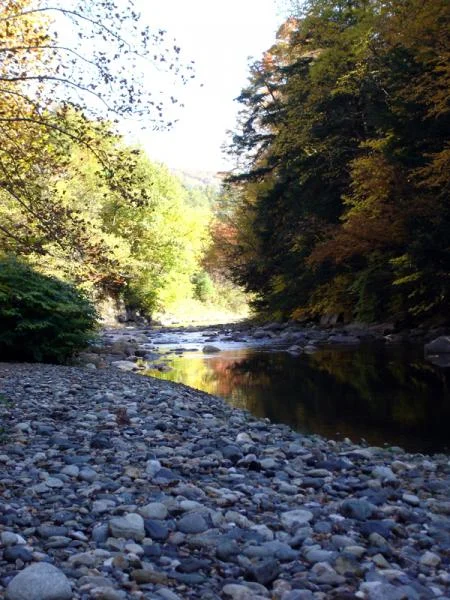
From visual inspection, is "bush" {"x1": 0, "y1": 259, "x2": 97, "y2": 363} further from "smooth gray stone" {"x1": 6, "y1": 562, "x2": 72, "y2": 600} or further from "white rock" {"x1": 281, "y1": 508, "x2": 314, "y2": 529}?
"smooth gray stone" {"x1": 6, "y1": 562, "x2": 72, "y2": 600}

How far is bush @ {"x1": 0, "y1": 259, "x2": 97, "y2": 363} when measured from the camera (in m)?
11.3

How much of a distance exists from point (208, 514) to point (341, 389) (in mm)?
7262

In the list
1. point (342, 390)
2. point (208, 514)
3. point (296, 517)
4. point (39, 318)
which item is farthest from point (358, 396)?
point (208, 514)

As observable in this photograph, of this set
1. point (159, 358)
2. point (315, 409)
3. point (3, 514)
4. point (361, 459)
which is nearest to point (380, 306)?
point (159, 358)

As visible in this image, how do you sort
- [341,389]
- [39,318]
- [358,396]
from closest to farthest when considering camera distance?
[358,396] → [341,389] → [39,318]

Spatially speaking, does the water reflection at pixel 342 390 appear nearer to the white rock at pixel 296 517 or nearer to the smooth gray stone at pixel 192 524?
the white rock at pixel 296 517

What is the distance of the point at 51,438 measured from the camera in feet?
17.2

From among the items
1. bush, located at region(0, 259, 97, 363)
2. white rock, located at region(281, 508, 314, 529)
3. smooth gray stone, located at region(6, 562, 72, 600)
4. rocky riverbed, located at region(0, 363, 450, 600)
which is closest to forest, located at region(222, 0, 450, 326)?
bush, located at region(0, 259, 97, 363)

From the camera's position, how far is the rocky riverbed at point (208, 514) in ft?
9.07

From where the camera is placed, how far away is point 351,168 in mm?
23172

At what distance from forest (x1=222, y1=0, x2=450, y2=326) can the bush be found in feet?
27.7

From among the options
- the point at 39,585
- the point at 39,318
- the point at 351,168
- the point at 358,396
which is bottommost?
the point at 358,396

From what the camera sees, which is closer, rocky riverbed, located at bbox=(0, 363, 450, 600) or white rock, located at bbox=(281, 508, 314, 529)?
rocky riverbed, located at bbox=(0, 363, 450, 600)

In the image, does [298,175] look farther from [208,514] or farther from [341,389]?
[208,514]
